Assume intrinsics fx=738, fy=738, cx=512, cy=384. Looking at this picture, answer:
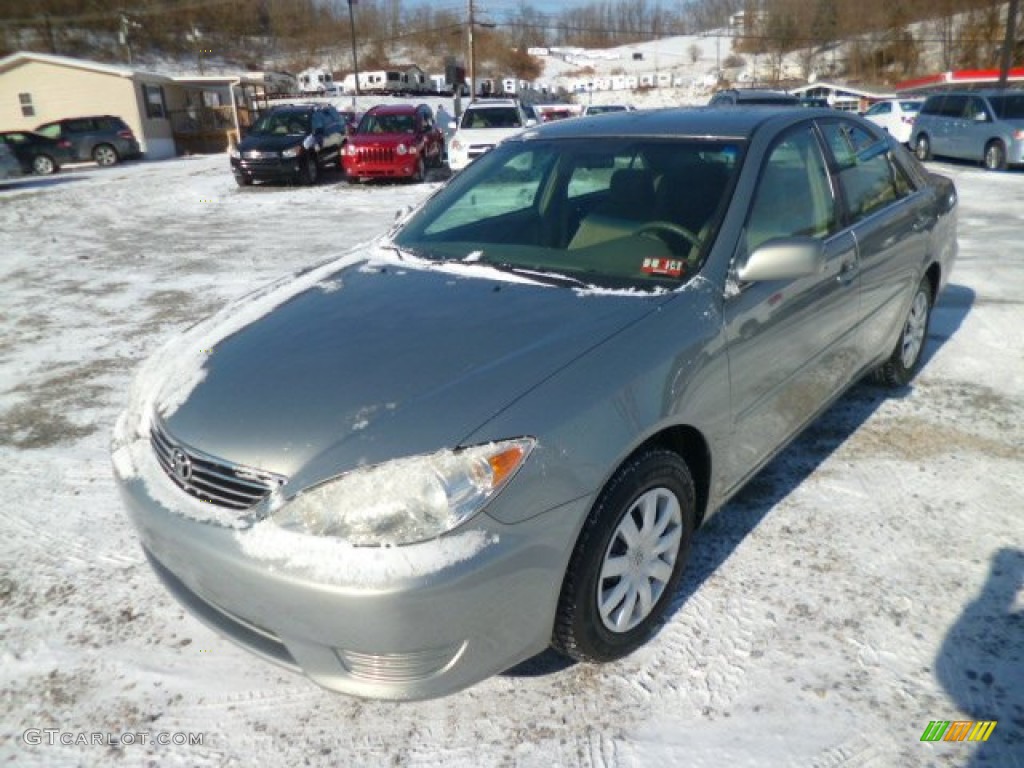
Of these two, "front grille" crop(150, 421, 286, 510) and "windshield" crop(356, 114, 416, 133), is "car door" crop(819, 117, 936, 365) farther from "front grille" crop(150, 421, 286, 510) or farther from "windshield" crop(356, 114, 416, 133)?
"windshield" crop(356, 114, 416, 133)

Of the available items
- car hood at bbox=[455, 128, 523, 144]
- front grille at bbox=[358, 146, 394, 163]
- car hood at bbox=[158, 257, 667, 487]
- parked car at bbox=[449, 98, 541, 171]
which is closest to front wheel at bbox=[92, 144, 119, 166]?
front grille at bbox=[358, 146, 394, 163]

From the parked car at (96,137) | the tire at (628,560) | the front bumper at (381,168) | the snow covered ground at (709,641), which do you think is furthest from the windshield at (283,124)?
the tire at (628,560)

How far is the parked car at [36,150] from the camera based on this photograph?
22.7 metres

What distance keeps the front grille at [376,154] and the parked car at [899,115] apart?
13.5 m

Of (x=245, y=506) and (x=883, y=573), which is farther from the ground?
(x=245, y=506)

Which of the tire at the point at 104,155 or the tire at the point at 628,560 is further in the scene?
the tire at the point at 104,155

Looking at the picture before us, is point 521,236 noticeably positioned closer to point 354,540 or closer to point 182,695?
point 354,540

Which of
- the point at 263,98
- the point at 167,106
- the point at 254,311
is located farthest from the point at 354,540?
the point at 263,98

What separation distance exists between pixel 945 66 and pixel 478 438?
77.7 metres

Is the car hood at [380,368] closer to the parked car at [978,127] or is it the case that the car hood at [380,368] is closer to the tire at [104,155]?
the parked car at [978,127]

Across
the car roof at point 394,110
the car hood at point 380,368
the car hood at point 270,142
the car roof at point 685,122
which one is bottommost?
the car hood at point 380,368

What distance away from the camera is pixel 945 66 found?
210ft

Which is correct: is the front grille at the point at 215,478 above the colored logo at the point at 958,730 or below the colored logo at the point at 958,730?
above

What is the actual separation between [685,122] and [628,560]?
2.03 metres
